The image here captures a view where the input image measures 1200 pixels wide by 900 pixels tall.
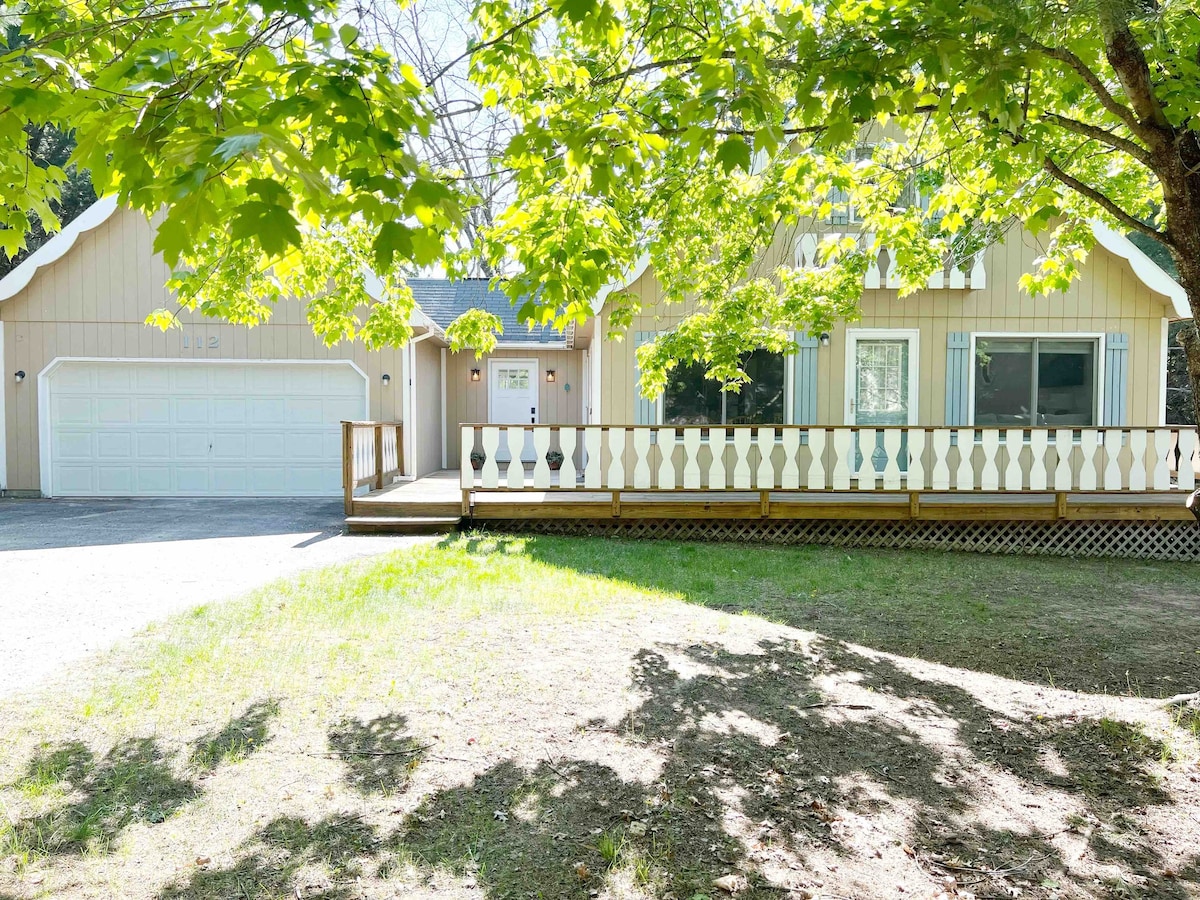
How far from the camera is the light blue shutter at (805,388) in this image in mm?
9633

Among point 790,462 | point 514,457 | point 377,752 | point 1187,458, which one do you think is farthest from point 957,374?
point 377,752

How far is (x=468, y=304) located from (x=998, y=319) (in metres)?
10.4

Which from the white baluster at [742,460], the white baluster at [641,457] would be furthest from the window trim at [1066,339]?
the white baluster at [641,457]

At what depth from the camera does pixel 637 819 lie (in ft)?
8.61

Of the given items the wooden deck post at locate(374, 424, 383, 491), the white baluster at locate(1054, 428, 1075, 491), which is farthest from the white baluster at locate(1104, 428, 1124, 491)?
the wooden deck post at locate(374, 424, 383, 491)

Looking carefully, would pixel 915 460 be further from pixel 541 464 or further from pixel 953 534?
pixel 541 464

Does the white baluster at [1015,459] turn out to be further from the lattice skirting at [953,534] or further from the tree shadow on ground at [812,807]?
the tree shadow on ground at [812,807]

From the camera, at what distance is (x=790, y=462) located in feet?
28.0

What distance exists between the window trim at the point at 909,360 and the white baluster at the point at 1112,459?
2010mm

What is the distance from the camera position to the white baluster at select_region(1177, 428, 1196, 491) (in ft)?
27.5

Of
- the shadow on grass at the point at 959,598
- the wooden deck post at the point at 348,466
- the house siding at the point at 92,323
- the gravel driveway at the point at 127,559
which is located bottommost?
the shadow on grass at the point at 959,598

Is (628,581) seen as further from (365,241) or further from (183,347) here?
(183,347)

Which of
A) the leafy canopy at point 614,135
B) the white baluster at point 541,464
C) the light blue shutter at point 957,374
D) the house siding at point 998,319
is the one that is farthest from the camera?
the light blue shutter at point 957,374

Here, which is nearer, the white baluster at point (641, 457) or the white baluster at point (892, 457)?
the white baluster at point (892, 457)
